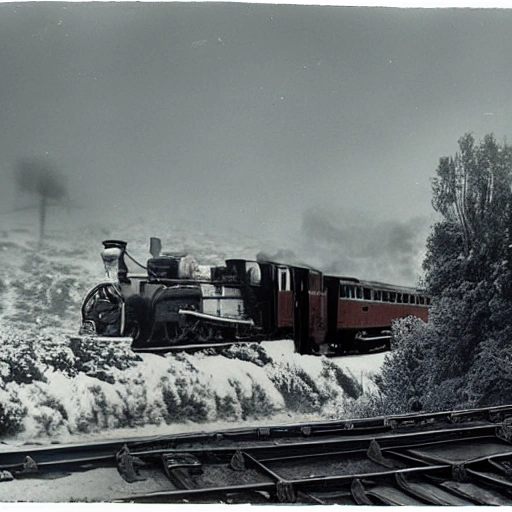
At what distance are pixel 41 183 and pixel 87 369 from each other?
3.49 feet

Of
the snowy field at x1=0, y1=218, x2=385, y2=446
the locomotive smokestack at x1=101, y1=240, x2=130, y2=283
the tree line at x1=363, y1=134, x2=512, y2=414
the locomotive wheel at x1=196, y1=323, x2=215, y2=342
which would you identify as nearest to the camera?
the snowy field at x1=0, y1=218, x2=385, y2=446

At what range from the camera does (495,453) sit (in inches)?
184

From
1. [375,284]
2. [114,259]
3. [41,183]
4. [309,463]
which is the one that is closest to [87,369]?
[114,259]

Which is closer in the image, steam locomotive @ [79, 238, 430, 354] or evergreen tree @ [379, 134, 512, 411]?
steam locomotive @ [79, 238, 430, 354]

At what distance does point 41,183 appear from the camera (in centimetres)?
426

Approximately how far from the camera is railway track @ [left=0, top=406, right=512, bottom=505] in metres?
4.03

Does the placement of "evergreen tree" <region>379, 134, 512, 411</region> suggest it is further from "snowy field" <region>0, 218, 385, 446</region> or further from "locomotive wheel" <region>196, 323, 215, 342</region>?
"locomotive wheel" <region>196, 323, 215, 342</region>

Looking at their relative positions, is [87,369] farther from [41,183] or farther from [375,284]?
[375,284]

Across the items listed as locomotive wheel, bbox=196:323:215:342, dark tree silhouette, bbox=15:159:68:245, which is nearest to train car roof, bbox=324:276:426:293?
locomotive wheel, bbox=196:323:215:342

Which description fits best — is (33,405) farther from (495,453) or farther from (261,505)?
(495,453)

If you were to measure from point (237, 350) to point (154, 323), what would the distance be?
51 centimetres

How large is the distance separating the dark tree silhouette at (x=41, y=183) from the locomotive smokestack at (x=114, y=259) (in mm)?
357

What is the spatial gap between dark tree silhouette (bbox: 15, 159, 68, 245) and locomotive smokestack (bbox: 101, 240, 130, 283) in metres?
0.36

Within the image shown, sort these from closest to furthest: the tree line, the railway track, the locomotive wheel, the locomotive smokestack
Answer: the railway track → the locomotive smokestack → the locomotive wheel → the tree line
